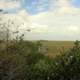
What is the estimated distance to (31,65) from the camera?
7688 mm

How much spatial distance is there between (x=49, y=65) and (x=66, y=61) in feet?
1.56

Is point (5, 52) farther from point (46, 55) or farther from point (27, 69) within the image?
point (46, 55)

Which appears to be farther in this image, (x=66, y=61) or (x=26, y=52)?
(x=26, y=52)

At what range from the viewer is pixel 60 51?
786cm

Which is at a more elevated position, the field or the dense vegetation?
the field

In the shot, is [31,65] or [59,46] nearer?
[31,65]

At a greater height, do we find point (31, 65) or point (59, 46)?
point (59, 46)

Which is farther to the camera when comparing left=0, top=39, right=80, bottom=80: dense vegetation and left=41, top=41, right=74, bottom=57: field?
left=41, top=41, right=74, bottom=57: field

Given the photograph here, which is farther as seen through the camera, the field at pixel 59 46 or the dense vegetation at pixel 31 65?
the field at pixel 59 46

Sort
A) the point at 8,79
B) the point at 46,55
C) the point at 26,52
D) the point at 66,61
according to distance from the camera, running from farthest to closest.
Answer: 1. the point at 46,55
2. the point at 26,52
3. the point at 66,61
4. the point at 8,79

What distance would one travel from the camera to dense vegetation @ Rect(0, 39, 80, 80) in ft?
23.5

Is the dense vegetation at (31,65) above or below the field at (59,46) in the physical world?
below

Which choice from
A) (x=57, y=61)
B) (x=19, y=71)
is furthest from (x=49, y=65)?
(x=19, y=71)

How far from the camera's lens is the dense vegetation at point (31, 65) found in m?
7.17
